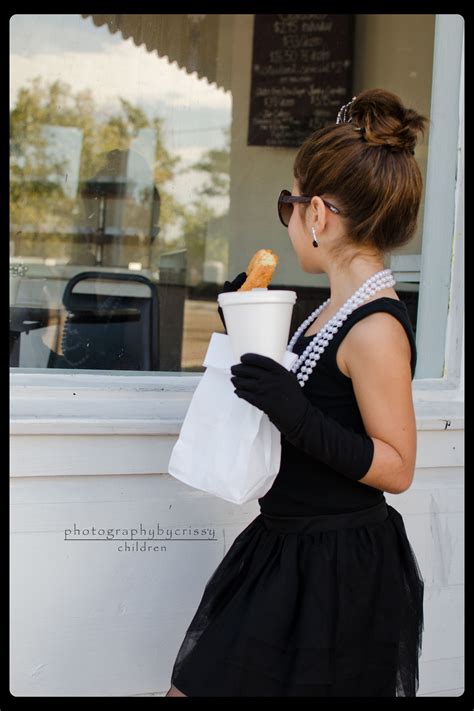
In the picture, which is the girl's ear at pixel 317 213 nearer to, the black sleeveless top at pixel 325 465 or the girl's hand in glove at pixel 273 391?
the black sleeveless top at pixel 325 465

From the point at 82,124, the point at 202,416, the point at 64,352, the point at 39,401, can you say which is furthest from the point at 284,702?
the point at 82,124

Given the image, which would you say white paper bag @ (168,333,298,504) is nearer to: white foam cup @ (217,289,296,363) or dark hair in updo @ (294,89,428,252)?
white foam cup @ (217,289,296,363)

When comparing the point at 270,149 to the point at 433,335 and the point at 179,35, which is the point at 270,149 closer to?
the point at 179,35

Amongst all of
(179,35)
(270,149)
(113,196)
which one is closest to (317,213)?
(179,35)

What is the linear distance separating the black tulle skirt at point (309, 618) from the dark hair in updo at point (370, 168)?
0.52m

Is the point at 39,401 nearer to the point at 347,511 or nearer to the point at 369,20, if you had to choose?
the point at 347,511

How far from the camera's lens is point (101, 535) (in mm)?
1952

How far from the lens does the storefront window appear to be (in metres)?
3.51

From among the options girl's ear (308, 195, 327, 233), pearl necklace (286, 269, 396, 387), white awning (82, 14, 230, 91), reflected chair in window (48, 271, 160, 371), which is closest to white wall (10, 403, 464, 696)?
reflected chair in window (48, 271, 160, 371)

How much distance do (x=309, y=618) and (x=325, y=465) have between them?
0.26m

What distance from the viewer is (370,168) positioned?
1.37m

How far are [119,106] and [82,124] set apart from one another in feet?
1.14

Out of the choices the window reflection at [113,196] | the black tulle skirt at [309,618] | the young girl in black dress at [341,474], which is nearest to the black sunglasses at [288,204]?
the young girl in black dress at [341,474]

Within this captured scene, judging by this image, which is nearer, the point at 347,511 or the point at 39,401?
the point at 347,511
